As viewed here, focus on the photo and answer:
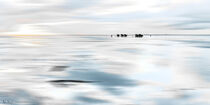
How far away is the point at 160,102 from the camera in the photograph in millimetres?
8867

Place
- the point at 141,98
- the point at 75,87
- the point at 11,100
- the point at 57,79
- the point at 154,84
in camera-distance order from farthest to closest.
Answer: the point at 57,79, the point at 154,84, the point at 75,87, the point at 141,98, the point at 11,100

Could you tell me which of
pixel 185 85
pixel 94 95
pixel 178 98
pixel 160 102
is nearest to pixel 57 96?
pixel 94 95

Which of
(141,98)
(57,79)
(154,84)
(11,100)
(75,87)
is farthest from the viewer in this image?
(57,79)

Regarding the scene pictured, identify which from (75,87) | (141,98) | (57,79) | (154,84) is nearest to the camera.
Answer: (141,98)

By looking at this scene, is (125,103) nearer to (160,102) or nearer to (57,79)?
(160,102)

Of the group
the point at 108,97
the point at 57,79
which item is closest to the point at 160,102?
the point at 108,97

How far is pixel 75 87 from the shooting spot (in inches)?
454

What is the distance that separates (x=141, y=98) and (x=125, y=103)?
0.94 m

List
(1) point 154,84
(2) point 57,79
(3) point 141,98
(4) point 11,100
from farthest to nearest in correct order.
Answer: (2) point 57,79 → (1) point 154,84 → (3) point 141,98 → (4) point 11,100

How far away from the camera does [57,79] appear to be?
13.8 m

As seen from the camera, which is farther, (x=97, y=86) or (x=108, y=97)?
(x=97, y=86)

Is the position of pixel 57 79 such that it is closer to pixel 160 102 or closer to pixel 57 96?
pixel 57 96

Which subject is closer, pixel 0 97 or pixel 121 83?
pixel 0 97

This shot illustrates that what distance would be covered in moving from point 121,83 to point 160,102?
3.86 m
